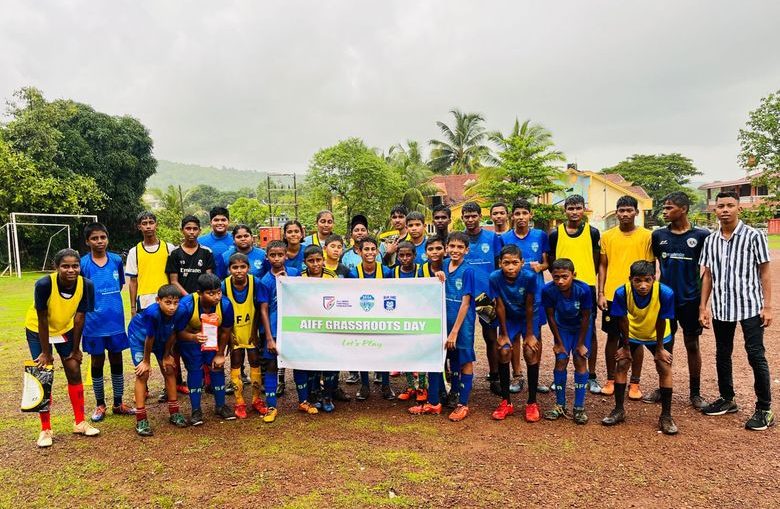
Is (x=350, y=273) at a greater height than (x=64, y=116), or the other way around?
(x=64, y=116)

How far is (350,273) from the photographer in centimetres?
562

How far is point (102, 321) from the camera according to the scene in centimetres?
494

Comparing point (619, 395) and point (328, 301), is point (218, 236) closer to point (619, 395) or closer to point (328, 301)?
point (328, 301)

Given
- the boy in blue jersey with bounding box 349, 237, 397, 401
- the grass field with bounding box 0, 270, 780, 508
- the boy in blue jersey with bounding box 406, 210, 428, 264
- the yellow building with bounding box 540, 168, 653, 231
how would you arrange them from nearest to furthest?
the grass field with bounding box 0, 270, 780, 508, the boy in blue jersey with bounding box 349, 237, 397, 401, the boy in blue jersey with bounding box 406, 210, 428, 264, the yellow building with bounding box 540, 168, 653, 231

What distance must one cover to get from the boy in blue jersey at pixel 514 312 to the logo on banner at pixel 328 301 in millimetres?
1684

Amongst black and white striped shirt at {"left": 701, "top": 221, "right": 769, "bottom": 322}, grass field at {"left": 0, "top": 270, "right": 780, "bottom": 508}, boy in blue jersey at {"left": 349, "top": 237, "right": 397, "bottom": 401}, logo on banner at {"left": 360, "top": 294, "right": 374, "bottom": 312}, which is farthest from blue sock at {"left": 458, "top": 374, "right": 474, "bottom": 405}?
black and white striped shirt at {"left": 701, "top": 221, "right": 769, "bottom": 322}

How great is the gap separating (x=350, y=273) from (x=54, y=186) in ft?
80.1

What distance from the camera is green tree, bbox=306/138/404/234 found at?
111 ft

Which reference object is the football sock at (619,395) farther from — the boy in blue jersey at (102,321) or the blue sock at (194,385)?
the boy in blue jersey at (102,321)

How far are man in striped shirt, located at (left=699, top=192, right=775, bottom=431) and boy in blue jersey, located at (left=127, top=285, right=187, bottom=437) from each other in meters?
5.17

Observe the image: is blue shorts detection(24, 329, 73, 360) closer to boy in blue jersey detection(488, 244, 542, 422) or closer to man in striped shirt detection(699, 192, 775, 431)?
boy in blue jersey detection(488, 244, 542, 422)

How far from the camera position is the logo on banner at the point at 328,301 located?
17.1 ft

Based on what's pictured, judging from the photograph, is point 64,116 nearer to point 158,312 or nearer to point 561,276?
point 158,312

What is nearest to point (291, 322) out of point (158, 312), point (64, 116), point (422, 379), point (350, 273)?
point (350, 273)
